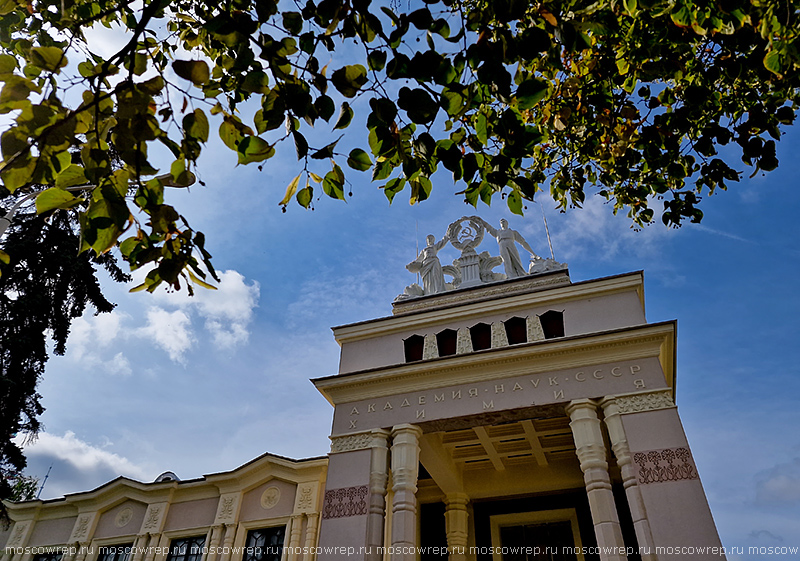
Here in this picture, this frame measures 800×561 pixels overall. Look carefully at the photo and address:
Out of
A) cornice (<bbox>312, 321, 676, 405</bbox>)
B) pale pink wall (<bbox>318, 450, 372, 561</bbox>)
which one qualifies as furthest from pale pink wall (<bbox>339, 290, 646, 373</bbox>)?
pale pink wall (<bbox>318, 450, 372, 561</bbox>)

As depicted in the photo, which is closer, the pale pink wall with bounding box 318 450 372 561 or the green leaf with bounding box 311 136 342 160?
the green leaf with bounding box 311 136 342 160

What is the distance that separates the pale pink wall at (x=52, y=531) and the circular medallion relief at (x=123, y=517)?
151 centimetres

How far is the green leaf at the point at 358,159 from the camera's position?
3.39 m

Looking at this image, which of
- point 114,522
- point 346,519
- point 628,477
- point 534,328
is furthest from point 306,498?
point 628,477

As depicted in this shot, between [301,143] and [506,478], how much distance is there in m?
13.8

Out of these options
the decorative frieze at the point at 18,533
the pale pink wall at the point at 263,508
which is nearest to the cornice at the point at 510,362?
the pale pink wall at the point at 263,508

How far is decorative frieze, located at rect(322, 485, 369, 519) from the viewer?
11414 mm

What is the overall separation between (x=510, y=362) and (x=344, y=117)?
973 cm

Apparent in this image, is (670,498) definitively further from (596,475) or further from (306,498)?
(306,498)

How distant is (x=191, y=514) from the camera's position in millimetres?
15102

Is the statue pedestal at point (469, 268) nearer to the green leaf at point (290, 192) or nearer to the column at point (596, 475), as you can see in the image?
the column at point (596, 475)

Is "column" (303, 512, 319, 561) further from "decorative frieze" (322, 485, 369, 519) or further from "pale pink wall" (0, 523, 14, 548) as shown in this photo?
"pale pink wall" (0, 523, 14, 548)

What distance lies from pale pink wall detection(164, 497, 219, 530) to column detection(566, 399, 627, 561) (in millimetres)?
10148

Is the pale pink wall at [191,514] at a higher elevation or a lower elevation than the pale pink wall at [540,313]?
lower
